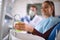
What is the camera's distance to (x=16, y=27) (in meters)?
1.20

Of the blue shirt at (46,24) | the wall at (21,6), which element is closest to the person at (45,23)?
the blue shirt at (46,24)

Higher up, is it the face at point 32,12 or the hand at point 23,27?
the face at point 32,12

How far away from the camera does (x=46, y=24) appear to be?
3.96 feet

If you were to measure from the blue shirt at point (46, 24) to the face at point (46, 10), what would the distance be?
0.18 ft

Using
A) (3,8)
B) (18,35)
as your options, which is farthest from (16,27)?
(3,8)

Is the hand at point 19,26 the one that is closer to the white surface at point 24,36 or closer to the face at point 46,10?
the white surface at point 24,36

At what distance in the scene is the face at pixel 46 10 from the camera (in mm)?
1234

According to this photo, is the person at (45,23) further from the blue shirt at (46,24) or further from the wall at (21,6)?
the wall at (21,6)

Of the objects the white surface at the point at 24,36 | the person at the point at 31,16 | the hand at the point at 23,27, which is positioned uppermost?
the person at the point at 31,16

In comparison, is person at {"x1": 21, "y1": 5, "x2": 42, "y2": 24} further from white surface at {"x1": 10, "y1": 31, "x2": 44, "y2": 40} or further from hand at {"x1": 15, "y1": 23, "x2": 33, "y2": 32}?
white surface at {"x1": 10, "y1": 31, "x2": 44, "y2": 40}

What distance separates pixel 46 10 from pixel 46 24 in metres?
0.15

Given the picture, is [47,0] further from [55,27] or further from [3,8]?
[3,8]

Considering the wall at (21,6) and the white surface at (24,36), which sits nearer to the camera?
the white surface at (24,36)

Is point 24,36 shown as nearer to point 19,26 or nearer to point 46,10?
point 19,26
